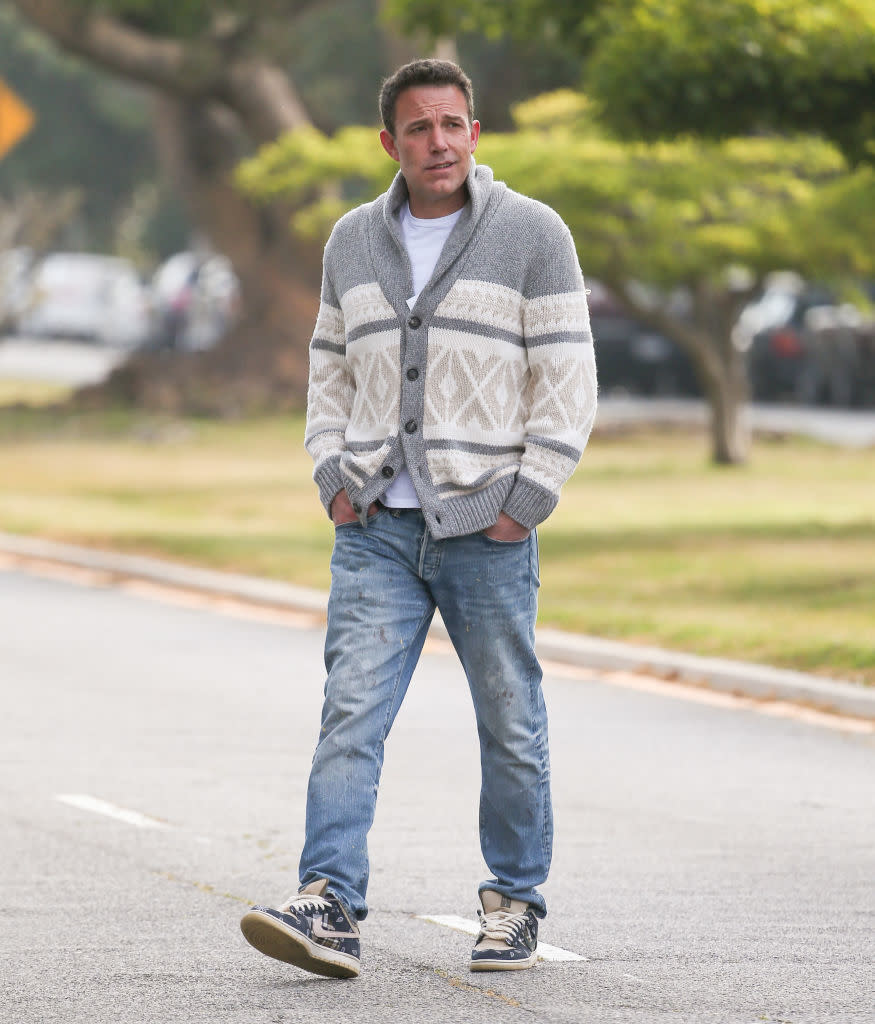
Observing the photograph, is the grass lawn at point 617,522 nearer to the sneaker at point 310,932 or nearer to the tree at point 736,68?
the tree at point 736,68

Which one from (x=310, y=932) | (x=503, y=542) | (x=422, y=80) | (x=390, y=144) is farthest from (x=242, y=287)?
(x=310, y=932)

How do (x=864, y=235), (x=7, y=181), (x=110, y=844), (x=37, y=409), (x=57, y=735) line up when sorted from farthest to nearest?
1. (x=7, y=181)
2. (x=37, y=409)
3. (x=864, y=235)
4. (x=57, y=735)
5. (x=110, y=844)

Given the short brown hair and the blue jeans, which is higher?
the short brown hair

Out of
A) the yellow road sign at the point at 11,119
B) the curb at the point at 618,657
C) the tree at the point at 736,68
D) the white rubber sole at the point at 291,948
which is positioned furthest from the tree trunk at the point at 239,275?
the white rubber sole at the point at 291,948

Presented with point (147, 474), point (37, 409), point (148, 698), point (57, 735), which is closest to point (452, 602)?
point (57, 735)

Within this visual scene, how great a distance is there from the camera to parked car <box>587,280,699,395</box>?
32.6 m

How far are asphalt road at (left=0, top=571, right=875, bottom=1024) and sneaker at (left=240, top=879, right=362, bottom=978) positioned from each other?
0.33ft

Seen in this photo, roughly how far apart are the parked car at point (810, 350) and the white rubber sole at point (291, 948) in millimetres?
25500

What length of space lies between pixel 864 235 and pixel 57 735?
1229 centimetres

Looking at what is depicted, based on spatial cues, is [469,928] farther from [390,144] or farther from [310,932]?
[390,144]

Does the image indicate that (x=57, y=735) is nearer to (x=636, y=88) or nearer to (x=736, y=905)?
(x=736, y=905)

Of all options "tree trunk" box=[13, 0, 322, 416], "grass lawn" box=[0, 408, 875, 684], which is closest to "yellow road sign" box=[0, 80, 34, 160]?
"grass lawn" box=[0, 408, 875, 684]

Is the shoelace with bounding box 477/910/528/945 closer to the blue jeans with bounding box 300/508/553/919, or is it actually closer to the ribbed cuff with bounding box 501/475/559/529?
the blue jeans with bounding box 300/508/553/919

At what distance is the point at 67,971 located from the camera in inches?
217
